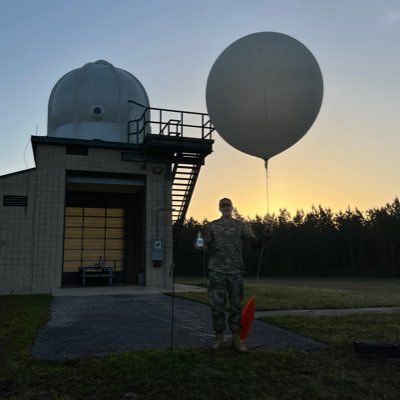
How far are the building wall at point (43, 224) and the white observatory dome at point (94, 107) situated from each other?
2.49 metres

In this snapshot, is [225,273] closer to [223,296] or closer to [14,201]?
[223,296]

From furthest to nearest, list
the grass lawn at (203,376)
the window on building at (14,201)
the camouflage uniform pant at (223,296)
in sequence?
the window on building at (14,201) < the camouflage uniform pant at (223,296) < the grass lawn at (203,376)

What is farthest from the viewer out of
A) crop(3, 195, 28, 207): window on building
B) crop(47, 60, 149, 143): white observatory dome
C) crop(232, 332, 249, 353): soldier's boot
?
crop(47, 60, 149, 143): white observatory dome

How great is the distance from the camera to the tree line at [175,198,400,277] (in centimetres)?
6944

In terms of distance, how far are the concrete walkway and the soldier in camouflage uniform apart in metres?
0.54

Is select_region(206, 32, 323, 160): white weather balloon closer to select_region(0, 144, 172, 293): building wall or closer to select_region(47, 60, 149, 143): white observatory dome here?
select_region(0, 144, 172, 293): building wall

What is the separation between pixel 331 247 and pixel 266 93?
7145cm

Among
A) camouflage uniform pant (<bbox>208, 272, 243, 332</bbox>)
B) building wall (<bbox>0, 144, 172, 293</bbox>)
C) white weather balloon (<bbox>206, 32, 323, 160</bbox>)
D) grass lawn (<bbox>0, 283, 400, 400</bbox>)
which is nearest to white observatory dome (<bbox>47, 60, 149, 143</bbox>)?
building wall (<bbox>0, 144, 172, 293</bbox>)

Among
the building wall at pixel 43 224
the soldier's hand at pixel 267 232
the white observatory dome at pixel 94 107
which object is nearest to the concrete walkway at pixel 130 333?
the soldier's hand at pixel 267 232

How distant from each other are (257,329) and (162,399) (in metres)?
4.00

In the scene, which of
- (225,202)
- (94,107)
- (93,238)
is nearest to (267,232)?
(225,202)

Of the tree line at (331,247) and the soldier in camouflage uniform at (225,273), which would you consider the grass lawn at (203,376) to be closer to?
the soldier in camouflage uniform at (225,273)

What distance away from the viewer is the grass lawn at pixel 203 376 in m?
3.81

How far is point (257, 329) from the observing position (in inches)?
292
